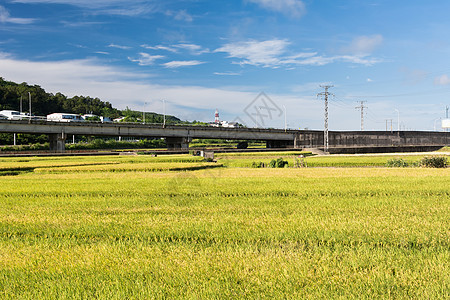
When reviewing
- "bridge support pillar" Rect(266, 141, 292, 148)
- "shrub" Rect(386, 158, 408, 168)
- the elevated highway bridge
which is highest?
the elevated highway bridge

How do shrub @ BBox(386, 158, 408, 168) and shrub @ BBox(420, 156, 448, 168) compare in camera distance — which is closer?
shrub @ BBox(420, 156, 448, 168)

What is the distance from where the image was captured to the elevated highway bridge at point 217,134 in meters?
80.0

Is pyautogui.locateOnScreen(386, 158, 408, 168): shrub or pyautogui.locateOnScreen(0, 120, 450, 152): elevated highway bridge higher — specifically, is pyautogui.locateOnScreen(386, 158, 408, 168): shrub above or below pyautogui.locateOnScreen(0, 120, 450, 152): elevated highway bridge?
below

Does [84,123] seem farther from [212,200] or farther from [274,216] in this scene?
[274,216]

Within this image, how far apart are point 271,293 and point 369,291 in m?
1.89

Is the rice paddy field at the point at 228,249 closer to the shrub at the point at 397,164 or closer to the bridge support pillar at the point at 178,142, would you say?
the shrub at the point at 397,164

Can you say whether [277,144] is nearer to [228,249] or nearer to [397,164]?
[397,164]

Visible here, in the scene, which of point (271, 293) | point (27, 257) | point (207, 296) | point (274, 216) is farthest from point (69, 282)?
point (274, 216)

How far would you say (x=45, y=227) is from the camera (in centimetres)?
1261

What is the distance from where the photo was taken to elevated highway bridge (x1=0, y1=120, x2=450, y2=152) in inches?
3150

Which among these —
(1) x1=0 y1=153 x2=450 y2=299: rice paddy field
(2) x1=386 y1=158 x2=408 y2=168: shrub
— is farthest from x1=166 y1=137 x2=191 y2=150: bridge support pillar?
(1) x1=0 y1=153 x2=450 y2=299: rice paddy field

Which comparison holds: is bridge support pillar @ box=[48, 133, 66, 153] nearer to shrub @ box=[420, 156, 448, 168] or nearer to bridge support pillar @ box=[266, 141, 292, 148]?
bridge support pillar @ box=[266, 141, 292, 148]

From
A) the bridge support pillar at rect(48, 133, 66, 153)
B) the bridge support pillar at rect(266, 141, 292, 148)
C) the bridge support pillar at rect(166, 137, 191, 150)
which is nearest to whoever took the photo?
the bridge support pillar at rect(48, 133, 66, 153)

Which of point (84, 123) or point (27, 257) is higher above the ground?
point (84, 123)
